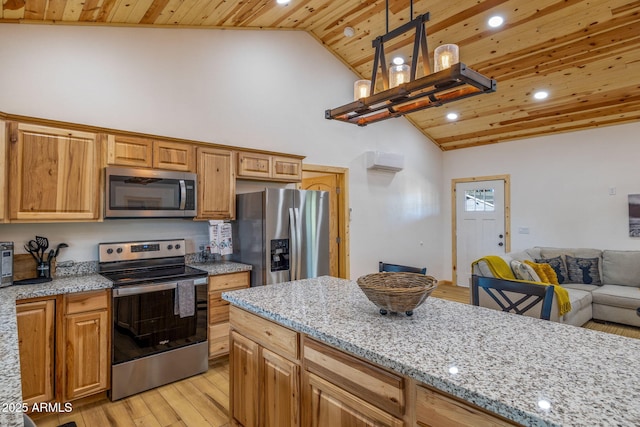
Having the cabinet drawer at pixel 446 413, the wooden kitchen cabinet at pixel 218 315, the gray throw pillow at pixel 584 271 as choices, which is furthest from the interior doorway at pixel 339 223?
the cabinet drawer at pixel 446 413

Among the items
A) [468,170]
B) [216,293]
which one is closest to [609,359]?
[216,293]

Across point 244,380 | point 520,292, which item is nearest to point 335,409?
point 244,380

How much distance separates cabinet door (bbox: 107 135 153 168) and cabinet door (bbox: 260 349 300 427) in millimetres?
2084

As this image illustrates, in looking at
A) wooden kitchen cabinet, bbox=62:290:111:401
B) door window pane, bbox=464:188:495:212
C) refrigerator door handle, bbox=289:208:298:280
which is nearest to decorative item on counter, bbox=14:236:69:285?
wooden kitchen cabinet, bbox=62:290:111:401

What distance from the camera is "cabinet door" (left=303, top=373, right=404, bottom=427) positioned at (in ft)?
4.03

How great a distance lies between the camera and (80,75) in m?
3.03

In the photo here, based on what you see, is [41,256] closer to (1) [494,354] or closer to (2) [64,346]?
(2) [64,346]

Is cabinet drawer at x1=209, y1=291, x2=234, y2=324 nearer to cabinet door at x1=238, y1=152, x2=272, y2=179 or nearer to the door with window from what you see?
cabinet door at x1=238, y1=152, x2=272, y2=179

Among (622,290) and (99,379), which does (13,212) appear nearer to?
(99,379)

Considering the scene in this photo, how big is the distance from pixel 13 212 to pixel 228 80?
2.40 meters

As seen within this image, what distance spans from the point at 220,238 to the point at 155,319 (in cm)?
107

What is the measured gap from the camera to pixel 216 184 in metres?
3.50

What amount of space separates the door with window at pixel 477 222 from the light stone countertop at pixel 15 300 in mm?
4554

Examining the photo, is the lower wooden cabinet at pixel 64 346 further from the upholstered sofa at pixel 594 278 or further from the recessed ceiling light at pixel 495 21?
the recessed ceiling light at pixel 495 21
